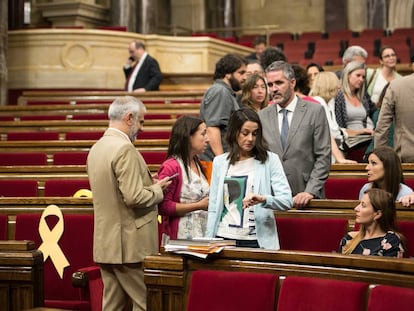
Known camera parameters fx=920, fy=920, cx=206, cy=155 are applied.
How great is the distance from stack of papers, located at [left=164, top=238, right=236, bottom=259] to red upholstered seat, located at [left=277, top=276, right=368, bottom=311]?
0.37 metres

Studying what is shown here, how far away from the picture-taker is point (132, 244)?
13.8 feet

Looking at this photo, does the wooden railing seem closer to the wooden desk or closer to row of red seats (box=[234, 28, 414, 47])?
the wooden desk

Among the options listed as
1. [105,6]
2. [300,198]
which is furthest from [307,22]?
[300,198]

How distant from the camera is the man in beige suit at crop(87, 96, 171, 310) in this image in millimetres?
4148

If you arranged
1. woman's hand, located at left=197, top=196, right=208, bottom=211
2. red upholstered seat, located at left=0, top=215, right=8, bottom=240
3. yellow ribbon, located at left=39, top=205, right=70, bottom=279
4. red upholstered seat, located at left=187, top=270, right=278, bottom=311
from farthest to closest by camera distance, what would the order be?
red upholstered seat, located at left=0, top=215, right=8, bottom=240, yellow ribbon, located at left=39, top=205, right=70, bottom=279, woman's hand, located at left=197, top=196, right=208, bottom=211, red upholstered seat, located at left=187, top=270, right=278, bottom=311

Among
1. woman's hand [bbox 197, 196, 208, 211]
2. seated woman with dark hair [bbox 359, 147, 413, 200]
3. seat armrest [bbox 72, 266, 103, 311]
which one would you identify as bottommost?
seat armrest [bbox 72, 266, 103, 311]

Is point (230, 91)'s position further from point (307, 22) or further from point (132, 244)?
point (307, 22)

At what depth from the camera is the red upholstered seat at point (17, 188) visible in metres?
5.96

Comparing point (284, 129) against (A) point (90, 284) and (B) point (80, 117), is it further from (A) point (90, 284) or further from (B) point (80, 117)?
(B) point (80, 117)

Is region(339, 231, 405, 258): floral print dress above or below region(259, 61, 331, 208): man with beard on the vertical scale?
below

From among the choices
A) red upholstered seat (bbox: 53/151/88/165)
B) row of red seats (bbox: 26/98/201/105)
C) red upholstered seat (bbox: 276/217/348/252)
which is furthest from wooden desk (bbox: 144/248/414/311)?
row of red seats (bbox: 26/98/201/105)

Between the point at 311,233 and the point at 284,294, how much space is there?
122 cm

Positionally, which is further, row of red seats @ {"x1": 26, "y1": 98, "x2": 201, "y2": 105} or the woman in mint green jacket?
row of red seats @ {"x1": 26, "y1": 98, "x2": 201, "y2": 105}

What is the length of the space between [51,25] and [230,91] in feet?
33.9
